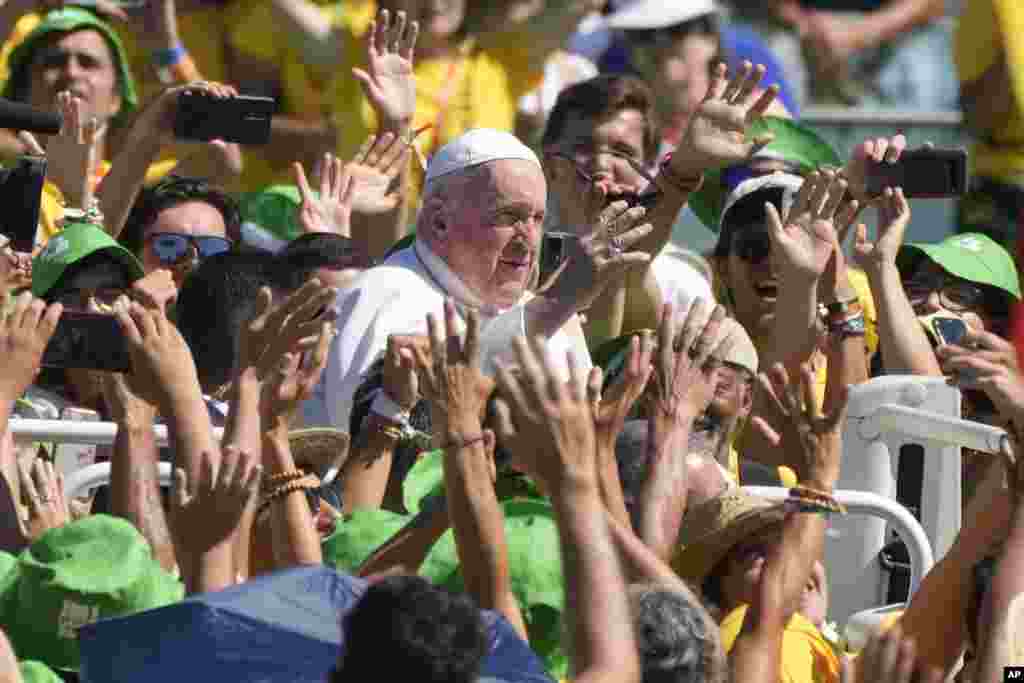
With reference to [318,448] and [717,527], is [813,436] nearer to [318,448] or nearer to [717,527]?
[717,527]

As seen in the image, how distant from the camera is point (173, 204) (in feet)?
21.4

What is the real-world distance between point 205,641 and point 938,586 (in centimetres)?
143

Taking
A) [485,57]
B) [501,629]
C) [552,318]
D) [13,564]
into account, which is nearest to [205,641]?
[501,629]

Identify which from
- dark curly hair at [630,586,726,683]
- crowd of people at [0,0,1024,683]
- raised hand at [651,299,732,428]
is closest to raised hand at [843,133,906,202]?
crowd of people at [0,0,1024,683]

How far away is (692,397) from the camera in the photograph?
186 inches

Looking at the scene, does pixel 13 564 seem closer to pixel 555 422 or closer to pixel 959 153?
pixel 555 422

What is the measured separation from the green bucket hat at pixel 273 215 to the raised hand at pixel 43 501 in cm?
230

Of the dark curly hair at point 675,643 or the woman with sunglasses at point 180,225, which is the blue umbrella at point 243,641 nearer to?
the dark curly hair at point 675,643

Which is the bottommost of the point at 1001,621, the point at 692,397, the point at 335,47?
the point at 1001,621

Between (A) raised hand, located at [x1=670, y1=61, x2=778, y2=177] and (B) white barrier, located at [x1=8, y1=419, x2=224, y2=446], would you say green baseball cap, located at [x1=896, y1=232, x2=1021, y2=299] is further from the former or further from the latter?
(B) white barrier, located at [x1=8, y1=419, x2=224, y2=446]

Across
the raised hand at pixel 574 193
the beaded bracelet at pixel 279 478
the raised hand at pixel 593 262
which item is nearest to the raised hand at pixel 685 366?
the raised hand at pixel 593 262

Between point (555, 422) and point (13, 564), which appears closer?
point (555, 422)

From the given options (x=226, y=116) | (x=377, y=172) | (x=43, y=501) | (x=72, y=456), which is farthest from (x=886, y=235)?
(x=43, y=501)

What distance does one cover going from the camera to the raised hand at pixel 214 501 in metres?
3.96
